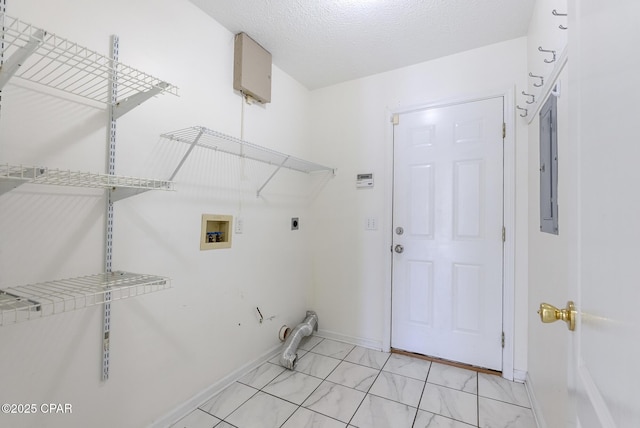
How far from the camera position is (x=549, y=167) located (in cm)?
143

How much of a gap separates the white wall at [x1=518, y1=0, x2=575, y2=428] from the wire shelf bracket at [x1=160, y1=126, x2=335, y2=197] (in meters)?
1.52

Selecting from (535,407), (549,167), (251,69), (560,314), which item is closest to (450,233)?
(549,167)

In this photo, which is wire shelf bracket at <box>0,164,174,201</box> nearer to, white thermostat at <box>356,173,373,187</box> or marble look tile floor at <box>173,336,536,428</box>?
marble look tile floor at <box>173,336,536,428</box>

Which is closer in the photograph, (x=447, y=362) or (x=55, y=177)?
(x=55, y=177)

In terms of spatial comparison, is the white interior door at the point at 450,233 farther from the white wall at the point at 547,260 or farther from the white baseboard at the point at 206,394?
the white baseboard at the point at 206,394

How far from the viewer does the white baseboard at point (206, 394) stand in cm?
155

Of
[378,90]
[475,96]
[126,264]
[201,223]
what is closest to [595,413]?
[126,264]

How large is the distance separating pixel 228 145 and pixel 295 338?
1.63 metres

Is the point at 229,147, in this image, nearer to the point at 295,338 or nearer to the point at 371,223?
the point at 371,223

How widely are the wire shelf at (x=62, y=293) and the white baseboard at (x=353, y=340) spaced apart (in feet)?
6.22

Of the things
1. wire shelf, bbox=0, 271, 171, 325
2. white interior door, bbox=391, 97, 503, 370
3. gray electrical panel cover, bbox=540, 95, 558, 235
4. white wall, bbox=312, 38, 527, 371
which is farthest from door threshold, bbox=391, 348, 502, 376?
wire shelf, bbox=0, 271, 171, 325

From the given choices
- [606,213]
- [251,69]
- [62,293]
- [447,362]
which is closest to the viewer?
[606,213]

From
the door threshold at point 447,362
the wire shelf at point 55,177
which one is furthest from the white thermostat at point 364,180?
the wire shelf at point 55,177

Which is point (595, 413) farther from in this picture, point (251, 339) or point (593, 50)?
point (251, 339)
